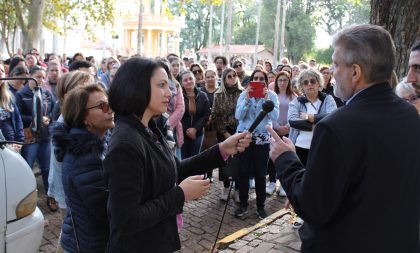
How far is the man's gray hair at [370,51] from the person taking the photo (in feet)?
5.91

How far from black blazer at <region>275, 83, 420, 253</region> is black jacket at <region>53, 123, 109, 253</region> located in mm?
1101

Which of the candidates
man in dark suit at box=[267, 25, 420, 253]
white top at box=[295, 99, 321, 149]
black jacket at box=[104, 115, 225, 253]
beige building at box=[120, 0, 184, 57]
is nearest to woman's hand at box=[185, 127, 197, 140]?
white top at box=[295, 99, 321, 149]

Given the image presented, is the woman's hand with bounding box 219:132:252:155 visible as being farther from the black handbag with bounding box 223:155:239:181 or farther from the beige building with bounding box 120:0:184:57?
the beige building with bounding box 120:0:184:57

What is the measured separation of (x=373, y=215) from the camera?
5.83 feet

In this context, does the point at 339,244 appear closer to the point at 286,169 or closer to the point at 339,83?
the point at 286,169

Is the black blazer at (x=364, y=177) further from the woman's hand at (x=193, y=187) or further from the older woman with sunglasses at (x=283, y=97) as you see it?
the older woman with sunglasses at (x=283, y=97)

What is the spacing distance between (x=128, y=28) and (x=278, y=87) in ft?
169

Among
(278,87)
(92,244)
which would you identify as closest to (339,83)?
(92,244)

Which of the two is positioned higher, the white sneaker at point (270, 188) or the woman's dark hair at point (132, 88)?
the woman's dark hair at point (132, 88)

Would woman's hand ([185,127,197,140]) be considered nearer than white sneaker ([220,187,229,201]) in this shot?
No

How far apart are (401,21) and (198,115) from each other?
350cm

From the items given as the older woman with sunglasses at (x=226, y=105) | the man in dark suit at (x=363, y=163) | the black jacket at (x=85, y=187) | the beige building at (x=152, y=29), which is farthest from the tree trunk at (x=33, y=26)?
the beige building at (x=152, y=29)

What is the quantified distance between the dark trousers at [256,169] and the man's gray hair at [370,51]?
381 centimetres

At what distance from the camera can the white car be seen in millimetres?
2814
